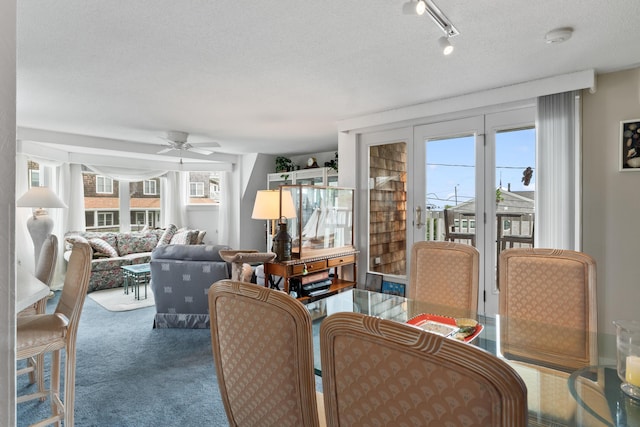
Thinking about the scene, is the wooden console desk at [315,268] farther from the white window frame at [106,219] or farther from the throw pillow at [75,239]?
the white window frame at [106,219]

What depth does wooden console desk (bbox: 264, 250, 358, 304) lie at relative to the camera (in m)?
3.44

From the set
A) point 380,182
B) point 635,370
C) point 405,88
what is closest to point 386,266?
point 380,182

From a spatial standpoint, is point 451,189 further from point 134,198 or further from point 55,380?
point 134,198

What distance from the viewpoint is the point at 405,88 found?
122 inches

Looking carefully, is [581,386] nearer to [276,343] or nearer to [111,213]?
[276,343]

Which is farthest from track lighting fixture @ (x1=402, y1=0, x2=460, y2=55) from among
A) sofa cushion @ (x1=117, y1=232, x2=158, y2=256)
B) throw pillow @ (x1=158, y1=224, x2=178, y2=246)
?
sofa cushion @ (x1=117, y1=232, x2=158, y2=256)

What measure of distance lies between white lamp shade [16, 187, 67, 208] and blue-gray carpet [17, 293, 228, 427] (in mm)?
1599

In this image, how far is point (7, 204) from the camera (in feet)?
2.35

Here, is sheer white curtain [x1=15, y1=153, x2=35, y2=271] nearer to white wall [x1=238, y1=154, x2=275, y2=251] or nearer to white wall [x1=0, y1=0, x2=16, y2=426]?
white wall [x1=238, y1=154, x2=275, y2=251]

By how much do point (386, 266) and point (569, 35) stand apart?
107 inches

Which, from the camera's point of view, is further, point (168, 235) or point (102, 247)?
point (168, 235)

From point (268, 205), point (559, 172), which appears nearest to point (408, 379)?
point (559, 172)

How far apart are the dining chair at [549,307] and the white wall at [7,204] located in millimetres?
1674

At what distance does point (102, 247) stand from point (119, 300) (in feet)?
4.01
